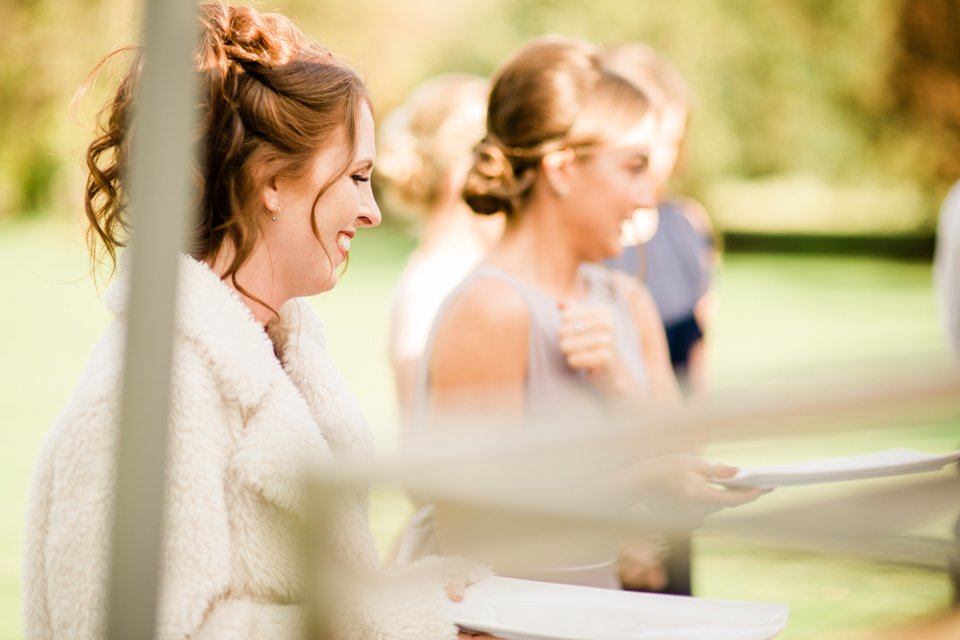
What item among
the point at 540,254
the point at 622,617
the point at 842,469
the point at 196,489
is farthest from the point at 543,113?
the point at 842,469

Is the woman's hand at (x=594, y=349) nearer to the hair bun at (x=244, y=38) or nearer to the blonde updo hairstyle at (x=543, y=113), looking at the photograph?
the blonde updo hairstyle at (x=543, y=113)

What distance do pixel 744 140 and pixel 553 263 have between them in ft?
77.9

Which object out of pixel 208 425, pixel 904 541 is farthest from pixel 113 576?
pixel 208 425

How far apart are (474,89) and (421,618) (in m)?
3.34

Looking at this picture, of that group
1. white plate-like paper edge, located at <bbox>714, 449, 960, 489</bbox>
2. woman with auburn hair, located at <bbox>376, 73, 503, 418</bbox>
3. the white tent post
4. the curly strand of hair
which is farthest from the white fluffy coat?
woman with auburn hair, located at <bbox>376, 73, 503, 418</bbox>

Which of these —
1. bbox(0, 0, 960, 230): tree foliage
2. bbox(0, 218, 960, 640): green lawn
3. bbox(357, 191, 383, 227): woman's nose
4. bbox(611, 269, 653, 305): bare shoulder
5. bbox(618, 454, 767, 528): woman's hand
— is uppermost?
Result: bbox(0, 0, 960, 230): tree foliage

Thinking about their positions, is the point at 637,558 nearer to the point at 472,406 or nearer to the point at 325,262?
the point at 325,262

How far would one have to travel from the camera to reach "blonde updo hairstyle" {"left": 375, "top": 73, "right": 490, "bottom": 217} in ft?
13.0

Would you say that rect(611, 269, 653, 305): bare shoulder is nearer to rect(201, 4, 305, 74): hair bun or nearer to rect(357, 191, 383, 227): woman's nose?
rect(357, 191, 383, 227): woman's nose

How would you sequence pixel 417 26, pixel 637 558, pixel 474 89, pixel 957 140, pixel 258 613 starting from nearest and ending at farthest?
1. pixel 637 558
2. pixel 258 613
3. pixel 474 89
4. pixel 957 140
5. pixel 417 26

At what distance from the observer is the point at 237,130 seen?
5.62ft

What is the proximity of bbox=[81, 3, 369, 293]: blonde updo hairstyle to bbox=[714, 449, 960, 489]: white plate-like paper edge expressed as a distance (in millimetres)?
991

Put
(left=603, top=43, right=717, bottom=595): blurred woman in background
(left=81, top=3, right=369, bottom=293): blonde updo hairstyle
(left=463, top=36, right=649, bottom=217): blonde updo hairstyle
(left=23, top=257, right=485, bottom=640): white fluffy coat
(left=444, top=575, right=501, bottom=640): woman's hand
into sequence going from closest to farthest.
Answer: (left=444, top=575, right=501, bottom=640): woman's hand < (left=23, top=257, right=485, bottom=640): white fluffy coat < (left=81, top=3, right=369, bottom=293): blonde updo hairstyle < (left=463, top=36, right=649, bottom=217): blonde updo hairstyle < (left=603, top=43, right=717, bottom=595): blurred woman in background

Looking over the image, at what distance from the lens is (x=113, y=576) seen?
80 cm
